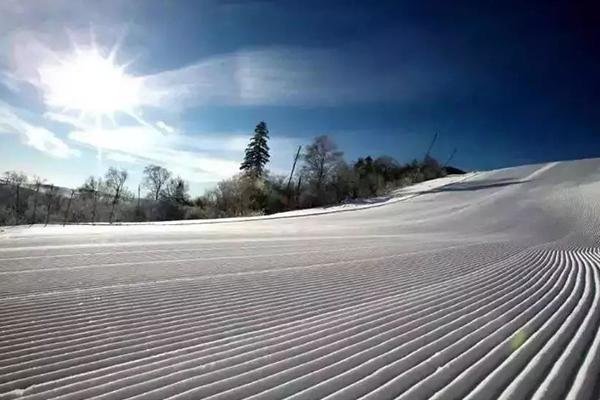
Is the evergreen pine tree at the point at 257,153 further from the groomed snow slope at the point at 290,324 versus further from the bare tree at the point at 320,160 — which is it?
the groomed snow slope at the point at 290,324

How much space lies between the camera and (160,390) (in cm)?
295

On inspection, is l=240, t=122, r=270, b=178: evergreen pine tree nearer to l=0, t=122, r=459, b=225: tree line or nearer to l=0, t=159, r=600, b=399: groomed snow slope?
l=0, t=122, r=459, b=225: tree line

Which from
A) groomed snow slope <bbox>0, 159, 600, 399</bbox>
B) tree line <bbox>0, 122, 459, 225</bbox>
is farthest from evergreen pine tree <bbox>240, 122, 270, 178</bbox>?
groomed snow slope <bbox>0, 159, 600, 399</bbox>

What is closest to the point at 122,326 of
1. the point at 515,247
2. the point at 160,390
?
the point at 160,390

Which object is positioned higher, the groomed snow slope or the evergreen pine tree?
the evergreen pine tree

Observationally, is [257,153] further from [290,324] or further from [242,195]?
[290,324]

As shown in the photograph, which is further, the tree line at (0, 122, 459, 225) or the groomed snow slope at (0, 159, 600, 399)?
the tree line at (0, 122, 459, 225)

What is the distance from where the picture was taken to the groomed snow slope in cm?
310


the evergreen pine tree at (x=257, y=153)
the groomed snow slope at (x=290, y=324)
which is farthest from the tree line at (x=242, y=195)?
the groomed snow slope at (x=290, y=324)

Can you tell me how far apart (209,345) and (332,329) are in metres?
1.34

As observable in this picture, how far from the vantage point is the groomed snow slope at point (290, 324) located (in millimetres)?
3098

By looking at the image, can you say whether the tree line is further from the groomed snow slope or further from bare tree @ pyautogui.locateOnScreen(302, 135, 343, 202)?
the groomed snow slope

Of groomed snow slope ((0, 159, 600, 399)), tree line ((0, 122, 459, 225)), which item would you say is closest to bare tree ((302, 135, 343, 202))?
tree line ((0, 122, 459, 225))

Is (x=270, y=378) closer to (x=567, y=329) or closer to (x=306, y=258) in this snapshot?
(x=567, y=329)
